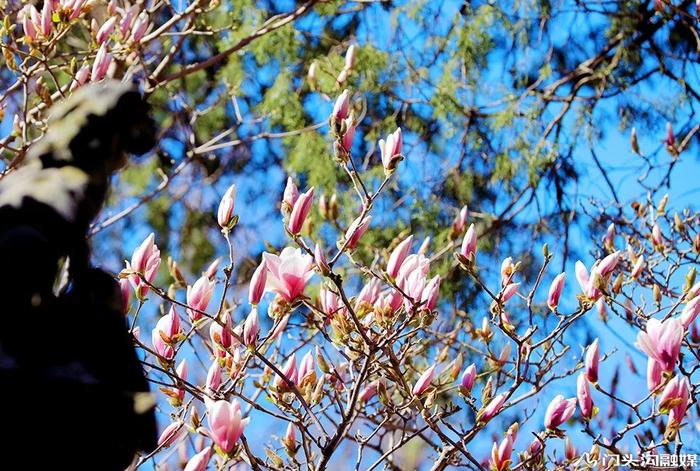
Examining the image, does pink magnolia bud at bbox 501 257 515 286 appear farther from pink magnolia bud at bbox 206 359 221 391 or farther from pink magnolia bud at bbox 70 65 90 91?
pink magnolia bud at bbox 70 65 90 91

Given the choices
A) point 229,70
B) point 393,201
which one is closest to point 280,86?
point 229,70

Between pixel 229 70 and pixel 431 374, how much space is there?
2853 mm

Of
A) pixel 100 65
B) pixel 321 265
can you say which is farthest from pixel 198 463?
pixel 100 65

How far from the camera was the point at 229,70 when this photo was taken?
4.10 m

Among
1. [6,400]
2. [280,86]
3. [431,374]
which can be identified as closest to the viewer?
[6,400]

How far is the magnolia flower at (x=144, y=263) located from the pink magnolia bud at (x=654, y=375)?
3.11 ft

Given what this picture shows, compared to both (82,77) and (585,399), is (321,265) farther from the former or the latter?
(82,77)

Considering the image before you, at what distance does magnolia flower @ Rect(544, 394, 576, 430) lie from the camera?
155cm

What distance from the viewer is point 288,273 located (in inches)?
54.6

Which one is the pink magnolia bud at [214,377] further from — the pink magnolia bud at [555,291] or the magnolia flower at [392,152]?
the pink magnolia bud at [555,291]

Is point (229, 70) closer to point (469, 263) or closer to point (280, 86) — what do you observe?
point (280, 86)

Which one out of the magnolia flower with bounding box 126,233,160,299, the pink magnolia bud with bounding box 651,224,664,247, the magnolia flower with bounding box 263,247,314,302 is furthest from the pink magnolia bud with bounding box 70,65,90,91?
the pink magnolia bud with bounding box 651,224,664,247

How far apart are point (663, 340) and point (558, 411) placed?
241 mm

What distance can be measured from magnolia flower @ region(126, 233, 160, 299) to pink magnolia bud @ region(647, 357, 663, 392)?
0.95 metres
